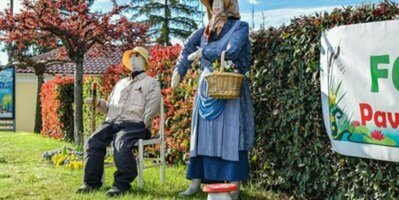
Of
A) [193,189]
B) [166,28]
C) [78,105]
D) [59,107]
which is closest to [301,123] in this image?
[193,189]

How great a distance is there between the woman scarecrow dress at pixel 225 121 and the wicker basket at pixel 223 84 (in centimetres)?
20

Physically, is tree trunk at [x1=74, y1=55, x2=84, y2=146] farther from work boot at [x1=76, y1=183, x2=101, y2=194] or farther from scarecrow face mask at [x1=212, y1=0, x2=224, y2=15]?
scarecrow face mask at [x1=212, y1=0, x2=224, y2=15]

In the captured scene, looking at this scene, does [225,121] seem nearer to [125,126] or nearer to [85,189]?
[125,126]

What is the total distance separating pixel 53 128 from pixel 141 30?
5.37 meters

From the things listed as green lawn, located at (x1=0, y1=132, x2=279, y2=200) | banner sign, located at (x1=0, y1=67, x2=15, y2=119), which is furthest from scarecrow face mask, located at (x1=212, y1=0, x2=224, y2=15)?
banner sign, located at (x1=0, y1=67, x2=15, y2=119)

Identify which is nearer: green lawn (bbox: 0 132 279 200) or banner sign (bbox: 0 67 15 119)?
→ green lawn (bbox: 0 132 279 200)

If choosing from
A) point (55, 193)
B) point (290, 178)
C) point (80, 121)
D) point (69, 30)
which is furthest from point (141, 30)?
point (290, 178)

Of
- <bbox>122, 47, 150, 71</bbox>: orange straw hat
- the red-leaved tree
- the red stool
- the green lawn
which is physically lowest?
the green lawn

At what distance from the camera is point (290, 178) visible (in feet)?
16.3

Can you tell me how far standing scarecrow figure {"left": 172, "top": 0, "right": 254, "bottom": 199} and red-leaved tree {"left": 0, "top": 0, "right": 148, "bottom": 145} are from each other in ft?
16.6

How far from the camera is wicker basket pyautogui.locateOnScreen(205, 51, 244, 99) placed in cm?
449

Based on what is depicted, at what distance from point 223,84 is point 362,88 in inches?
43.6

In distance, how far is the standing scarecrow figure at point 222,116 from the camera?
474 cm

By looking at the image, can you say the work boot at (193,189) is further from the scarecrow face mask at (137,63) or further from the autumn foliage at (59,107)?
the autumn foliage at (59,107)
